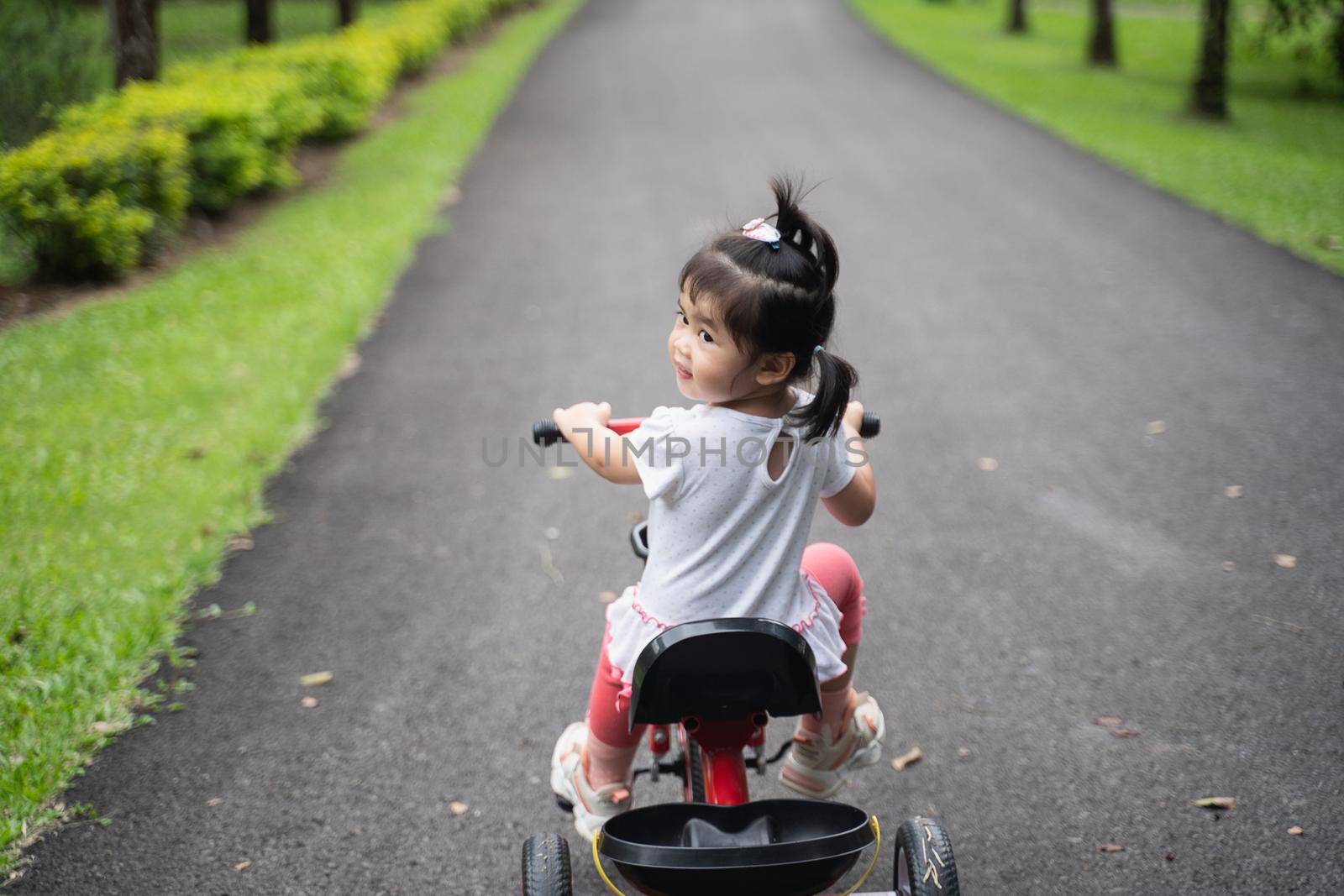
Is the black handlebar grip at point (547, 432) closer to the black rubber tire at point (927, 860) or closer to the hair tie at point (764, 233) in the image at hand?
the hair tie at point (764, 233)

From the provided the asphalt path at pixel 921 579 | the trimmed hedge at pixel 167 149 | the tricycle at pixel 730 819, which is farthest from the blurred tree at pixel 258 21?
the tricycle at pixel 730 819

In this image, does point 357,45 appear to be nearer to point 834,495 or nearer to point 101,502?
point 101,502

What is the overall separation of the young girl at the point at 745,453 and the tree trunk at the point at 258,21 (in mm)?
16542

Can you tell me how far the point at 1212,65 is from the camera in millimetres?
13328

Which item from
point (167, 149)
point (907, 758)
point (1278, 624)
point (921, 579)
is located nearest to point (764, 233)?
point (907, 758)

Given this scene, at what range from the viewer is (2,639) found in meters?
3.62

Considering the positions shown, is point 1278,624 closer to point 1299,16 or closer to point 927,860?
point 927,860

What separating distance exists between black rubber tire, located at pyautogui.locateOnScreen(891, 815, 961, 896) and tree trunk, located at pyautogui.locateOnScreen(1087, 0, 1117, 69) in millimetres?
19201

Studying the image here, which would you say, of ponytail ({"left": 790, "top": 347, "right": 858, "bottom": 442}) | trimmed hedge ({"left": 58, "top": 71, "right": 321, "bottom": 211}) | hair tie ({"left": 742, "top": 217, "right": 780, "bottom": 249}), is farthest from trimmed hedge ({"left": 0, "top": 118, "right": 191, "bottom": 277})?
ponytail ({"left": 790, "top": 347, "right": 858, "bottom": 442})

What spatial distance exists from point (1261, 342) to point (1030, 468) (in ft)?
8.04

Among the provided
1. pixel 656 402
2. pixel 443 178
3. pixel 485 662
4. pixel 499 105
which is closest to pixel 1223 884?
pixel 485 662

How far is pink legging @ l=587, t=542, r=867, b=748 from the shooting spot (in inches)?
92.0

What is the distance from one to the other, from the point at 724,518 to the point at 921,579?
218 cm

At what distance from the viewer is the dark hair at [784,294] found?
1922 millimetres
